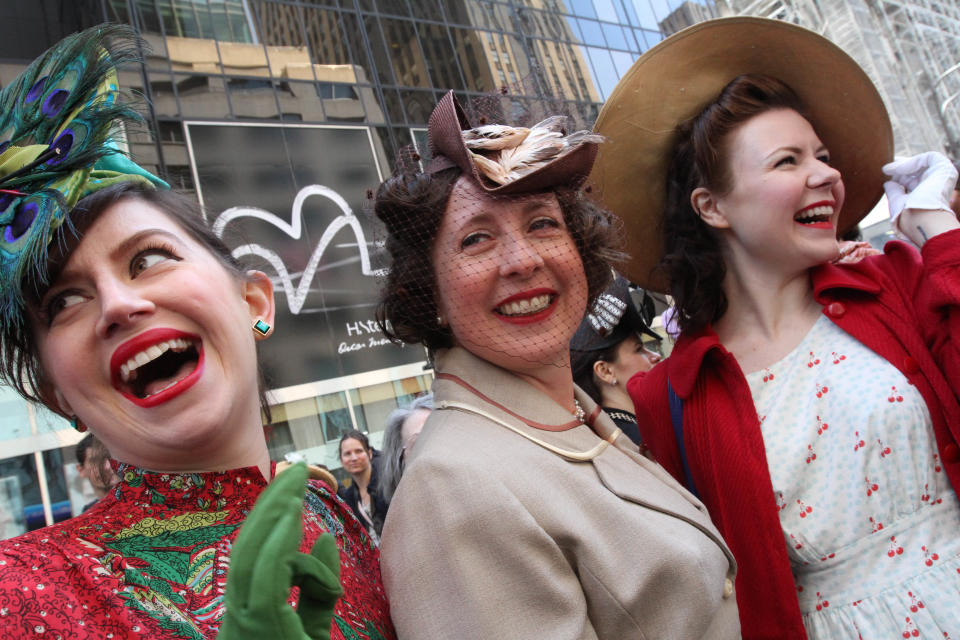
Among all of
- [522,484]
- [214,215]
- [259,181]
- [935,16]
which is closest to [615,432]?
[522,484]

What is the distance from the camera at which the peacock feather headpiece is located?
1.24 meters

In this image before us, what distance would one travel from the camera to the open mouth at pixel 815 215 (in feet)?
6.83

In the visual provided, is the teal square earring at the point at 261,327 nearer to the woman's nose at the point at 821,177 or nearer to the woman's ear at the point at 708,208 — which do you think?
the woman's ear at the point at 708,208

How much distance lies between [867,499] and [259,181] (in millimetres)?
15055

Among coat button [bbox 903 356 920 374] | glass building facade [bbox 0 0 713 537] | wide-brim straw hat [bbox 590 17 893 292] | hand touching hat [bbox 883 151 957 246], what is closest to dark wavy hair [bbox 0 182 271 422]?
wide-brim straw hat [bbox 590 17 893 292]

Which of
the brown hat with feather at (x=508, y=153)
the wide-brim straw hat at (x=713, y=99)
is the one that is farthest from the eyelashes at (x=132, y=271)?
the wide-brim straw hat at (x=713, y=99)

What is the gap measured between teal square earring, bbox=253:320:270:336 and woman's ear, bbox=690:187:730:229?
4.73 feet

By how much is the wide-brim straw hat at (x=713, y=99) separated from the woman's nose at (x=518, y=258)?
0.48m

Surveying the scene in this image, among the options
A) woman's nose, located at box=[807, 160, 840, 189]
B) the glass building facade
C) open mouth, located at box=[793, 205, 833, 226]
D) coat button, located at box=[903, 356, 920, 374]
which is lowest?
coat button, located at box=[903, 356, 920, 374]

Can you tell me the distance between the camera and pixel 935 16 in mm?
37594

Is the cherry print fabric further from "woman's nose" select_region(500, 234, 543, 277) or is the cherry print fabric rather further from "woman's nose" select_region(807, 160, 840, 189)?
"woman's nose" select_region(807, 160, 840, 189)

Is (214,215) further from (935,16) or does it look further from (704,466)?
(935,16)

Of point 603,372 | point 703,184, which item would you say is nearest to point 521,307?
point 703,184

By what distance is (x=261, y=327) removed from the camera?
1639 mm
